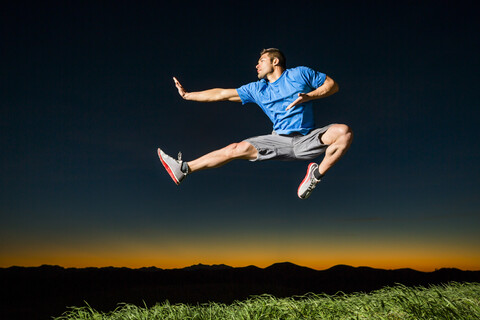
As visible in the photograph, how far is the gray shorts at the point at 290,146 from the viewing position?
463cm

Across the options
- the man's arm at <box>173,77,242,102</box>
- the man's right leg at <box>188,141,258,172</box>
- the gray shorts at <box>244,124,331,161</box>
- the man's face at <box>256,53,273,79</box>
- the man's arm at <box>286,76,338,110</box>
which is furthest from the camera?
the man's arm at <box>173,77,242,102</box>

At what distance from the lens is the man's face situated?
189 inches

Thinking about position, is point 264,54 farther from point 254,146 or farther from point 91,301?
point 91,301

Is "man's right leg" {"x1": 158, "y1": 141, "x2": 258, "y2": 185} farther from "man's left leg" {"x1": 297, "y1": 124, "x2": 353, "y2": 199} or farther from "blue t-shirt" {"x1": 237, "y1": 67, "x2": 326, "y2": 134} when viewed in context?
"man's left leg" {"x1": 297, "y1": 124, "x2": 353, "y2": 199}

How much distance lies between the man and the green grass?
220cm

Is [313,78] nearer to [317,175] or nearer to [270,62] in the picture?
[270,62]

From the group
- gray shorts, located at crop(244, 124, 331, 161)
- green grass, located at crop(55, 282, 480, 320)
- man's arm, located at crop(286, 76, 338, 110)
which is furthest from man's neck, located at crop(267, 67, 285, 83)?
green grass, located at crop(55, 282, 480, 320)

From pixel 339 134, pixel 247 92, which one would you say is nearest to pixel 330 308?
pixel 339 134

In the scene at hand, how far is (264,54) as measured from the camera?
492cm

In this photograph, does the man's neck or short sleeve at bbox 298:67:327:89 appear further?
the man's neck

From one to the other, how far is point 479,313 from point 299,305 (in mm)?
2643

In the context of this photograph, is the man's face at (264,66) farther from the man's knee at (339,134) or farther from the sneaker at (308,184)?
the sneaker at (308,184)

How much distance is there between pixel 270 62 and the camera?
190 inches

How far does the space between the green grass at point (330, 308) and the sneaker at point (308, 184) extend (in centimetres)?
173
